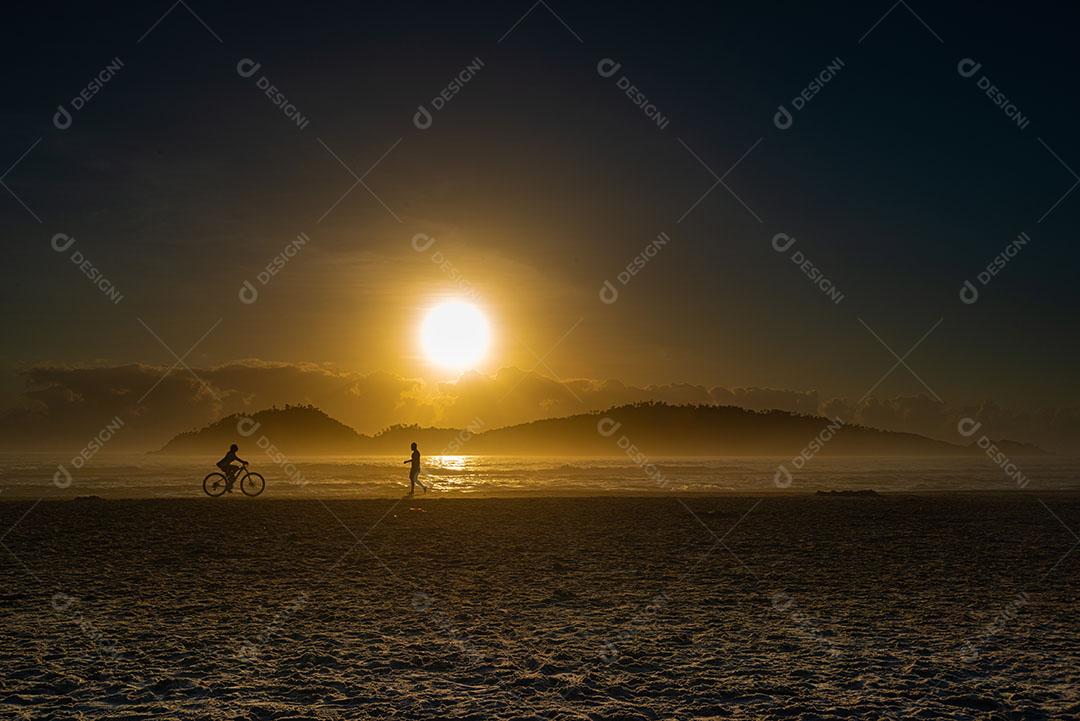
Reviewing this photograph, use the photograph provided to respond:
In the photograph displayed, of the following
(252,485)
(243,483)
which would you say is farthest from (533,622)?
(243,483)

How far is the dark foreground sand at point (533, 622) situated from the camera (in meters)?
7.57

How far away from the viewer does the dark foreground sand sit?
24.8 feet

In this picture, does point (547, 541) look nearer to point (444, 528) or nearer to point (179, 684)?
point (444, 528)

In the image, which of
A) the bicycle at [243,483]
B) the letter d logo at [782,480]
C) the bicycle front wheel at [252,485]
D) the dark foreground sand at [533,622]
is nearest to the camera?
the dark foreground sand at [533,622]

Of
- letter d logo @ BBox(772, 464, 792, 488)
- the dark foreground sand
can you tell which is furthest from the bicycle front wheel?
letter d logo @ BBox(772, 464, 792, 488)

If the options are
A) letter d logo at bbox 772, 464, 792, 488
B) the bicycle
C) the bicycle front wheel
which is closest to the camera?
the bicycle

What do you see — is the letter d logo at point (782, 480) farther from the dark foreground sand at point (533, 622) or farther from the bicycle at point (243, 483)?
the bicycle at point (243, 483)

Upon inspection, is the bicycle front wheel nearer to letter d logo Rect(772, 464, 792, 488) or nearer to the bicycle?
the bicycle

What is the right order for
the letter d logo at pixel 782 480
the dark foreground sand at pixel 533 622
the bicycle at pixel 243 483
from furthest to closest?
the letter d logo at pixel 782 480 < the bicycle at pixel 243 483 < the dark foreground sand at pixel 533 622

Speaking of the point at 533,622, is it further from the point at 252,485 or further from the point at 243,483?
the point at 243,483

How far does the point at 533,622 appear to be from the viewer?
424 inches

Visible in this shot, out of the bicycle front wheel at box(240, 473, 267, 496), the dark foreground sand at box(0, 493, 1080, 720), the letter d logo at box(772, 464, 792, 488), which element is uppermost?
the bicycle front wheel at box(240, 473, 267, 496)

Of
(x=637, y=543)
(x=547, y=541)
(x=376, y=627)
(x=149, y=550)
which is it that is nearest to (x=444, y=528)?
(x=547, y=541)

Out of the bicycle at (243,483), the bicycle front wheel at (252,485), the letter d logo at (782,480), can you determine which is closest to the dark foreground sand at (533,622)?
the bicycle at (243,483)
